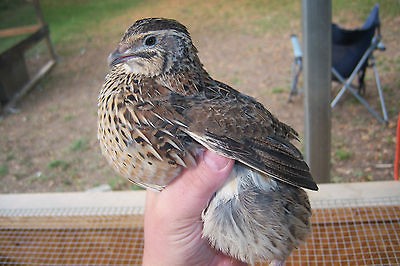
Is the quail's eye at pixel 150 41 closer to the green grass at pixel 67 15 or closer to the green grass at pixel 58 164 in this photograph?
the green grass at pixel 58 164

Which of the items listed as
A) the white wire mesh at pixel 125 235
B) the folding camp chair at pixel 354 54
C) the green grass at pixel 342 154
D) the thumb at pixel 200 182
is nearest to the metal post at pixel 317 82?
the white wire mesh at pixel 125 235

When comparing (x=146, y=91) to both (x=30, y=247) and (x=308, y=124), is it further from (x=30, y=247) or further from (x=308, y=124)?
(x=308, y=124)

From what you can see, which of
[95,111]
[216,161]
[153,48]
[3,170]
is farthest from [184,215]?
[95,111]

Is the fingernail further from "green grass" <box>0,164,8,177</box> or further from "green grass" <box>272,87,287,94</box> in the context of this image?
"green grass" <box>272,87,287,94</box>

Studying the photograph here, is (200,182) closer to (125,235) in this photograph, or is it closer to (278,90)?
(125,235)

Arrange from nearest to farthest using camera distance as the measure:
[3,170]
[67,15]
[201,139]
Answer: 1. [201,139]
2. [3,170]
3. [67,15]

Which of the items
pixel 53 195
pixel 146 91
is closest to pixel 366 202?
pixel 146 91
